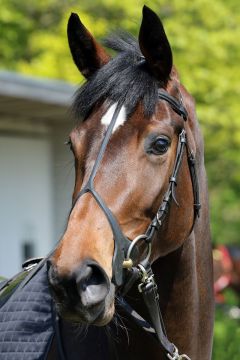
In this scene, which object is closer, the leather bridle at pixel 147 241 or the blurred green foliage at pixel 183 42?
the leather bridle at pixel 147 241

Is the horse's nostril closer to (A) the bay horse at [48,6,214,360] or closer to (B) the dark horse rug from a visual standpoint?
(A) the bay horse at [48,6,214,360]

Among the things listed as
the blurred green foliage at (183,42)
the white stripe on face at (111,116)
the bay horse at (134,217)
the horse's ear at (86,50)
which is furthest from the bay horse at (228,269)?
the white stripe on face at (111,116)

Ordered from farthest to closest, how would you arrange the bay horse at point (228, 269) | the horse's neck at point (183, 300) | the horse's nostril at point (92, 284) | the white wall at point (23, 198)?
the bay horse at point (228, 269), the white wall at point (23, 198), the horse's neck at point (183, 300), the horse's nostril at point (92, 284)

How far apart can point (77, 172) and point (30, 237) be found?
844cm

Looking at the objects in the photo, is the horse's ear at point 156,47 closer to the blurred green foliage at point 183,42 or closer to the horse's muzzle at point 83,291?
the horse's muzzle at point 83,291

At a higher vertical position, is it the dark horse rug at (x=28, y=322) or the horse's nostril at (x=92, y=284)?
the horse's nostril at (x=92, y=284)

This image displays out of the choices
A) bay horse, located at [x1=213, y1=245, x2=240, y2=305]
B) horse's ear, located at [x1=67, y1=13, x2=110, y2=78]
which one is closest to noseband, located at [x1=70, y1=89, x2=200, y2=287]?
horse's ear, located at [x1=67, y1=13, x2=110, y2=78]

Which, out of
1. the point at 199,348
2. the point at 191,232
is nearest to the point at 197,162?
the point at 191,232

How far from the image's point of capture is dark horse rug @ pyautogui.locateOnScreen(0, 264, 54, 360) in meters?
3.09

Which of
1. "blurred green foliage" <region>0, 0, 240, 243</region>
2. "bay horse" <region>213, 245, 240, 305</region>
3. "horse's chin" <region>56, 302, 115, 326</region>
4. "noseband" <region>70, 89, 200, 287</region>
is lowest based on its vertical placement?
"bay horse" <region>213, 245, 240, 305</region>

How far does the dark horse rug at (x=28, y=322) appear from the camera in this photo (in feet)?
10.1

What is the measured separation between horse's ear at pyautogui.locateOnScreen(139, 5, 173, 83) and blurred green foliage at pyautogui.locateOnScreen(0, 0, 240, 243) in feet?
Result: 23.8

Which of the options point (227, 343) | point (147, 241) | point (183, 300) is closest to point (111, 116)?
point (147, 241)

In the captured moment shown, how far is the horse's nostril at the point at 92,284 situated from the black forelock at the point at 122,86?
674 mm
